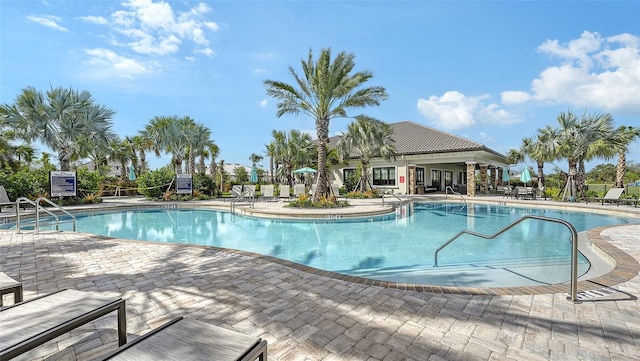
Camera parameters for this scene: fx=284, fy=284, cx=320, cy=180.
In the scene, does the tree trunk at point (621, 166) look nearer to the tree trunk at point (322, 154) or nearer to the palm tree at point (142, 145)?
the tree trunk at point (322, 154)

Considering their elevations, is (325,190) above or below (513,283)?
above

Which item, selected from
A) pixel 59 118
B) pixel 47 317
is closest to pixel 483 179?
pixel 47 317

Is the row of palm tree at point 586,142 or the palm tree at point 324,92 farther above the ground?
the palm tree at point 324,92

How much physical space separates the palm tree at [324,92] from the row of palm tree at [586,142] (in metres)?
12.4

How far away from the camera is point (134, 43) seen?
11.3 meters

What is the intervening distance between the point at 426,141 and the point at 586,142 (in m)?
10.3

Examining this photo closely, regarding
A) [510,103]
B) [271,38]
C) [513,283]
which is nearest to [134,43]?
[271,38]

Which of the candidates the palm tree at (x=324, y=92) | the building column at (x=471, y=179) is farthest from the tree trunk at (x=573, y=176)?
the palm tree at (x=324, y=92)

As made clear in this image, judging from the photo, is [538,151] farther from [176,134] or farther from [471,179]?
[176,134]

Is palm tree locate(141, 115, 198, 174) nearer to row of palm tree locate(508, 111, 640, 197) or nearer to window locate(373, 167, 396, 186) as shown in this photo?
window locate(373, 167, 396, 186)

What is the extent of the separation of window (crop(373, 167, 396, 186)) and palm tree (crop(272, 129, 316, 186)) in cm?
628

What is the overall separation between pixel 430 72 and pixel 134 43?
14.4 meters

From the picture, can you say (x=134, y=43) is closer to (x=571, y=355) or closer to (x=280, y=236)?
(x=280, y=236)

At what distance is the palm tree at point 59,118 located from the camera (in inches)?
611
